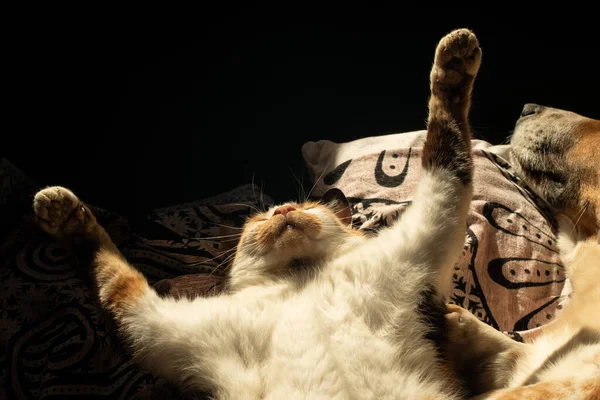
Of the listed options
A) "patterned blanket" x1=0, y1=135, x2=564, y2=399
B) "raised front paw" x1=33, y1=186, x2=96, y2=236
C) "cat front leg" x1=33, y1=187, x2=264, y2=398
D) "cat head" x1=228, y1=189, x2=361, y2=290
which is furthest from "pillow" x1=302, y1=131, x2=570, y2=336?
"raised front paw" x1=33, y1=186, x2=96, y2=236

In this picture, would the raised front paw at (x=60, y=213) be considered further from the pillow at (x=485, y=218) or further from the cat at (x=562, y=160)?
the cat at (x=562, y=160)

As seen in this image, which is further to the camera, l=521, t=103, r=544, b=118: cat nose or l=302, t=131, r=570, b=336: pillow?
l=521, t=103, r=544, b=118: cat nose

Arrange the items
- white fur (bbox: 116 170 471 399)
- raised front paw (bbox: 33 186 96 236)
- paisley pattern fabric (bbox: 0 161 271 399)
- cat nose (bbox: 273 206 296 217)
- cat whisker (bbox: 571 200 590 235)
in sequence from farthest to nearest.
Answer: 1. cat whisker (bbox: 571 200 590 235)
2. cat nose (bbox: 273 206 296 217)
3. raised front paw (bbox: 33 186 96 236)
4. paisley pattern fabric (bbox: 0 161 271 399)
5. white fur (bbox: 116 170 471 399)

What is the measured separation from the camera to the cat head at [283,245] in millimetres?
1424

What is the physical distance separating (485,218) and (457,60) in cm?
63

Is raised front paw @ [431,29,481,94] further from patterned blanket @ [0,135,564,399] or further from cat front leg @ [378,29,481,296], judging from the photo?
patterned blanket @ [0,135,564,399]

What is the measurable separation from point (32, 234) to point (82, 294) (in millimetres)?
282

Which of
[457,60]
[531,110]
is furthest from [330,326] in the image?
[531,110]

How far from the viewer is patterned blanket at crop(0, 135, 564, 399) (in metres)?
1.31

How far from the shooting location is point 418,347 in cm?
123

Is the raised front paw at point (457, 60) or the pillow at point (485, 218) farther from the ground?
the raised front paw at point (457, 60)

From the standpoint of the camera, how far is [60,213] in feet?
4.64

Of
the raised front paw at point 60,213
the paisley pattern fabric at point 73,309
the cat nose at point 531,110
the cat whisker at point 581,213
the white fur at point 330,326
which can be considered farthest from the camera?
the cat nose at point 531,110

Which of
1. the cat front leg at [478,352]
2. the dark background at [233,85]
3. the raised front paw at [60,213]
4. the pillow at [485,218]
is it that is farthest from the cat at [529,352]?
the dark background at [233,85]
